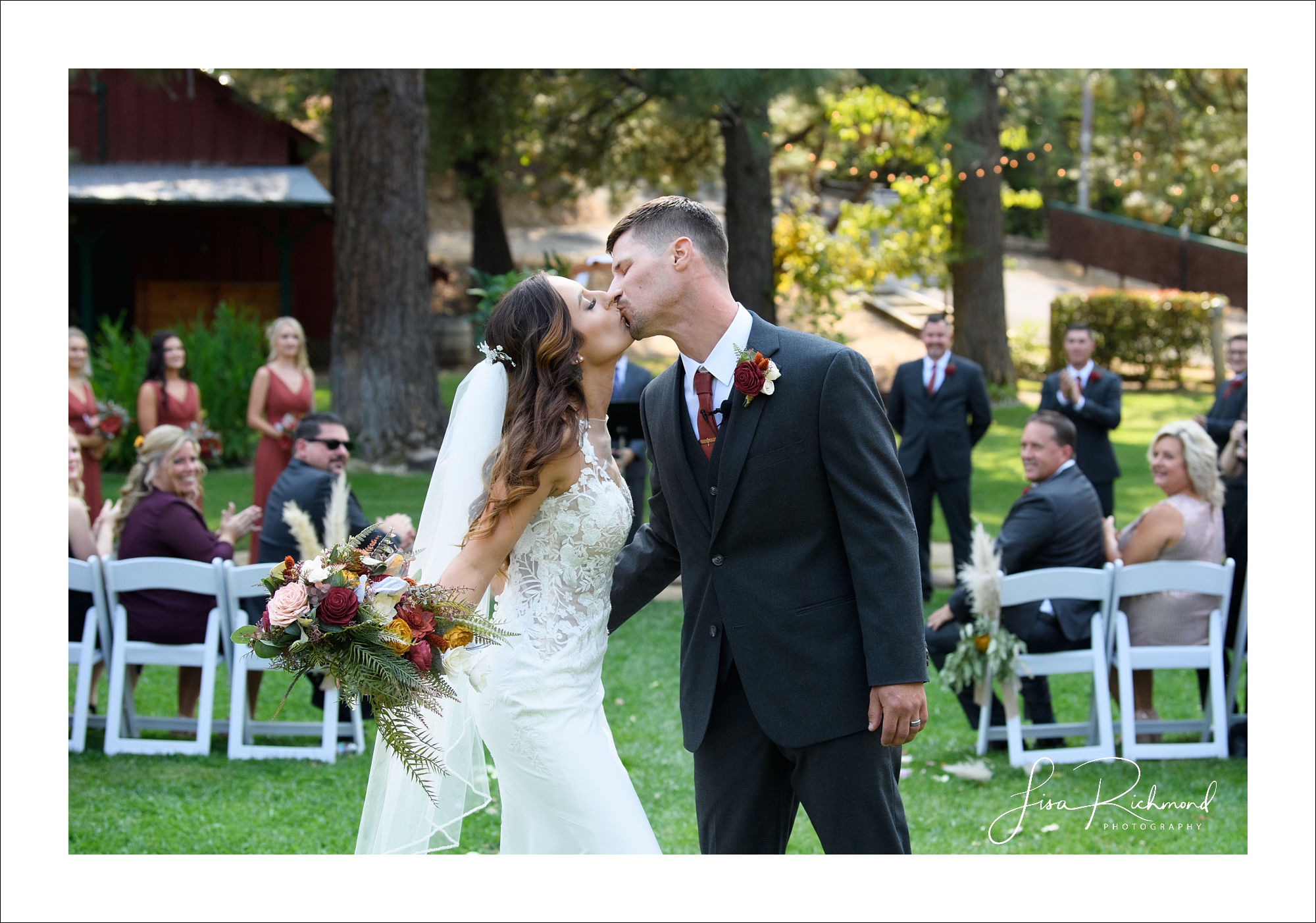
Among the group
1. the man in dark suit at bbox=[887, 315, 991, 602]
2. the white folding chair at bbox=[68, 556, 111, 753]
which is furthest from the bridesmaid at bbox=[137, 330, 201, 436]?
the man in dark suit at bbox=[887, 315, 991, 602]

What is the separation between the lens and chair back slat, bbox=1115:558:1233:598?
17.7 feet

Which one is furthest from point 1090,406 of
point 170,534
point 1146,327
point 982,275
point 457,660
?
point 1146,327

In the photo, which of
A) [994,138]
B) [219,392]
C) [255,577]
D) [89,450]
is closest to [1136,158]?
[994,138]

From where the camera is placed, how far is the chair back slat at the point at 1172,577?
540 centimetres

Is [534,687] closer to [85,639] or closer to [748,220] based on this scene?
[85,639]

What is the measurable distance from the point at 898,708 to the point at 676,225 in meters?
1.34

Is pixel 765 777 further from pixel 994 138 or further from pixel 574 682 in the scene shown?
pixel 994 138

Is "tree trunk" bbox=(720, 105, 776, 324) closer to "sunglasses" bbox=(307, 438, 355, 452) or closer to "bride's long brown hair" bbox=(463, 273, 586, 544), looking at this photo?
"sunglasses" bbox=(307, 438, 355, 452)

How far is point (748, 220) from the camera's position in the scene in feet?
50.9

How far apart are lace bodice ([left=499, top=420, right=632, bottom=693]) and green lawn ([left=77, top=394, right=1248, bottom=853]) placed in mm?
1446

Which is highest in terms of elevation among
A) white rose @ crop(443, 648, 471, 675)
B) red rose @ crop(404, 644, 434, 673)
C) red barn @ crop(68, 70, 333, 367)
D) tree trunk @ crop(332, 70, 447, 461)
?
red barn @ crop(68, 70, 333, 367)

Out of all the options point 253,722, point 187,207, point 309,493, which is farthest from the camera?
point 187,207

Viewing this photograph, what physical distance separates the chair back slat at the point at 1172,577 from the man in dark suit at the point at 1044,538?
215mm

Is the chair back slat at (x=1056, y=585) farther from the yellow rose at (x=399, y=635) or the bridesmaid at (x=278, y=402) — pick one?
the bridesmaid at (x=278, y=402)
